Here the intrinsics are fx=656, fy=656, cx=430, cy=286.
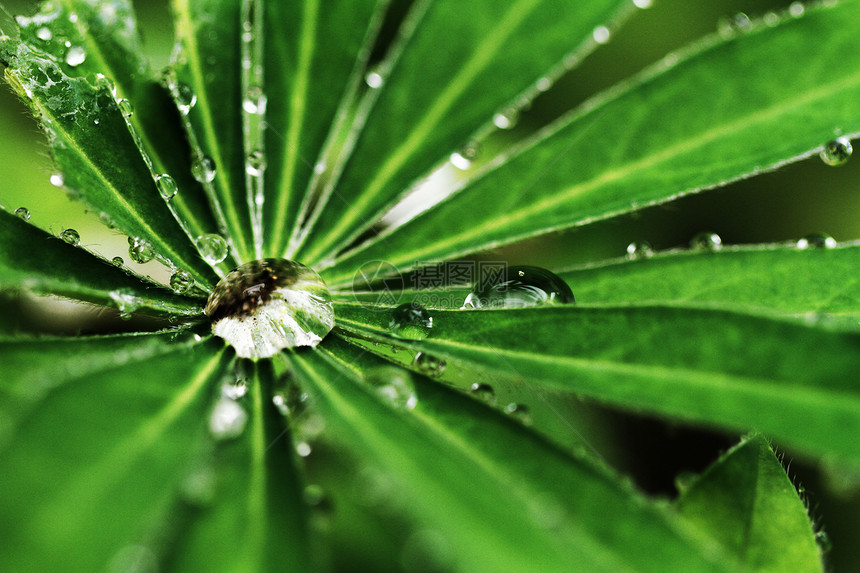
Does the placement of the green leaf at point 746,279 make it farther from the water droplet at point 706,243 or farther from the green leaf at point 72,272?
the green leaf at point 72,272

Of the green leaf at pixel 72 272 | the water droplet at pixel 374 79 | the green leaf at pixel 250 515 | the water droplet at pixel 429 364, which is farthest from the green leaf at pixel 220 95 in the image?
the green leaf at pixel 250 515

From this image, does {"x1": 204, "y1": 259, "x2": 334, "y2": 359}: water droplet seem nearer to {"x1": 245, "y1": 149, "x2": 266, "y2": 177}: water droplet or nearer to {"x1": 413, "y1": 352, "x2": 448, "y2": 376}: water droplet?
{"x1": 413, "y1": 352, "x2": 448, "y2": 376}: water droplet

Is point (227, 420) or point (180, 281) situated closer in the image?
point (227, 420)

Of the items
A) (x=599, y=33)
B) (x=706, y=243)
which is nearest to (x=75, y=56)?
(x=599, y=33)

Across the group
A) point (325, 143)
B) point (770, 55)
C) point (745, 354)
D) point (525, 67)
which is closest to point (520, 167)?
point (525, 67)

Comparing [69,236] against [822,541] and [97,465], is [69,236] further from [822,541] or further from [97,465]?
[822,541]

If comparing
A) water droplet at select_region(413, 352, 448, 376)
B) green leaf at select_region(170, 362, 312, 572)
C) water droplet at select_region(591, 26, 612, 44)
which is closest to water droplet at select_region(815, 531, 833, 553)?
water droplet at select_region(413, 352, 448, 376)
